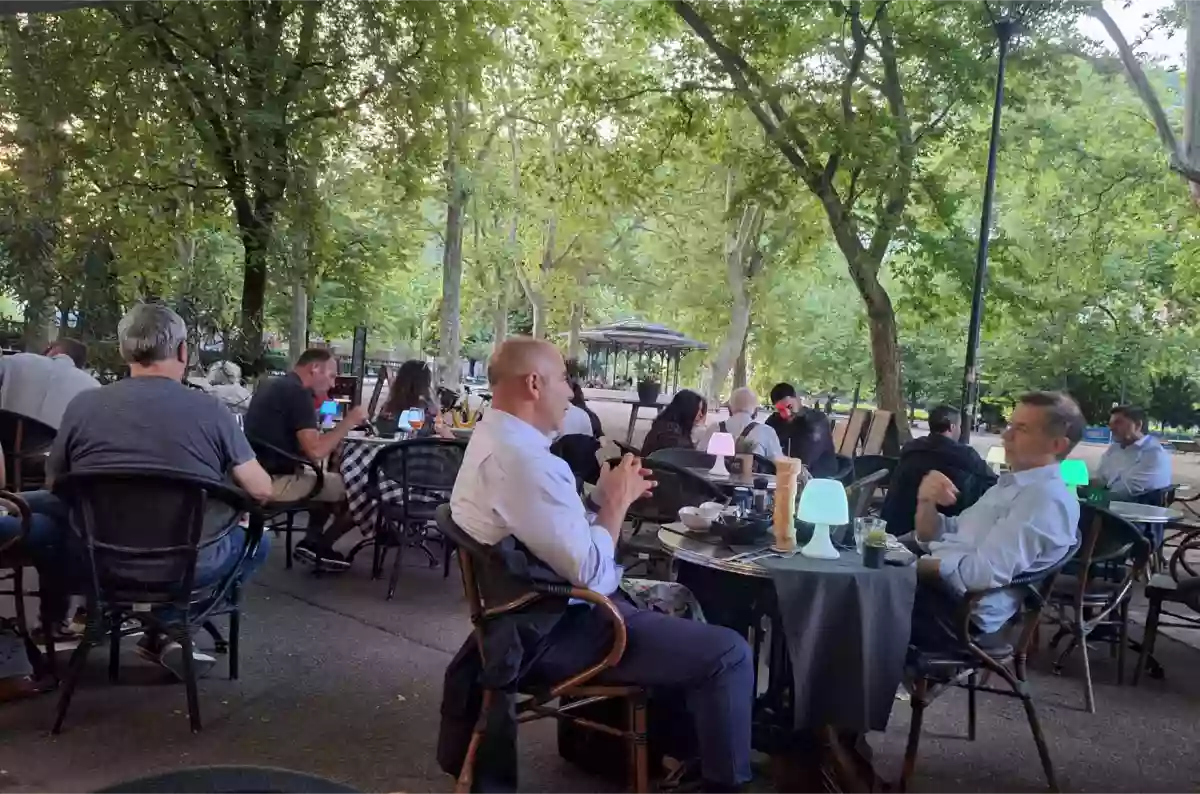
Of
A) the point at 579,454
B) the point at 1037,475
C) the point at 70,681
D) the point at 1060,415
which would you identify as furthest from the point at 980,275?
the point at 70,681

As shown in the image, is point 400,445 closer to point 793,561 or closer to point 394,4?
point 793,561

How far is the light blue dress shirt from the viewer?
3.45 metres

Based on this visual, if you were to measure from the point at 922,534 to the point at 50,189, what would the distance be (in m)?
11.8

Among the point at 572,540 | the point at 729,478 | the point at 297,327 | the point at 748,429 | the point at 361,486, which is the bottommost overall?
the point at 361,486

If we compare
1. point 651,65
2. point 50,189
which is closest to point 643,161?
point 651,65

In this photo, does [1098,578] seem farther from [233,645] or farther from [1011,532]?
[233,645]

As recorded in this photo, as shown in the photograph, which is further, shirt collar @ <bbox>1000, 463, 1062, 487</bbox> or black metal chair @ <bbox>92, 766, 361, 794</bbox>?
shirt collar @ <bbox>1000, 463, 1062, 487</bbox>

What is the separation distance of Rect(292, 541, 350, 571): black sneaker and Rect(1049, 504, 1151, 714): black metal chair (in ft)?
13.7

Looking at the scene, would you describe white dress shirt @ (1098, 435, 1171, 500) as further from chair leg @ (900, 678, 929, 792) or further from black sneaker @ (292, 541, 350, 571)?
black sneaker @ (292, 541, 350, 571)

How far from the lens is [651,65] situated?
18.2 meters

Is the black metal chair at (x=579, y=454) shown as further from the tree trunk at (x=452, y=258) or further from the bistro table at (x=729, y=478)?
the tree trunk at (x=452, y=258)

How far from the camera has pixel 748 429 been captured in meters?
6.99

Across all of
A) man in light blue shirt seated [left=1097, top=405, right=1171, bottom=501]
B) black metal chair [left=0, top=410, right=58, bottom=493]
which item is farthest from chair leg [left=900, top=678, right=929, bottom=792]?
black metal chair [left=0, top=410, right=58, bottom=493]

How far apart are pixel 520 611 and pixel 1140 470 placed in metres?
5.87
